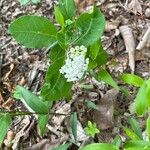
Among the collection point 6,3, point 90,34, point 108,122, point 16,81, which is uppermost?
point 6,3

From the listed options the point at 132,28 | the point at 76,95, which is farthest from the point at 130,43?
the point at 76,95

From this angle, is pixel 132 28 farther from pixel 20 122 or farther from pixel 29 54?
pixel 20 122

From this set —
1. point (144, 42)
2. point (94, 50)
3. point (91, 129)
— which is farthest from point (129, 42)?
point (94, 50)

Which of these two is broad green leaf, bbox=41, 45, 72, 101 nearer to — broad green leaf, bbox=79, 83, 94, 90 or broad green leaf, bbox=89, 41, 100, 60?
broad green leaf, bbox=89, 41, 100, 60

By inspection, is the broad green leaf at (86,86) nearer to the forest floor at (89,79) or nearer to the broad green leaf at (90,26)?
the forest floor at (89,79)

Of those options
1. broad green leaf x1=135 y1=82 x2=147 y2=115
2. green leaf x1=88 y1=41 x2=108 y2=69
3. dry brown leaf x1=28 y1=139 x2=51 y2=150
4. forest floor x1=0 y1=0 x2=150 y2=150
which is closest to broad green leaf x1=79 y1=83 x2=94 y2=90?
forest floor x1=0 y1=0 x2=150 y2=150

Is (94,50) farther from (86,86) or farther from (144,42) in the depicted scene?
(144,42)
